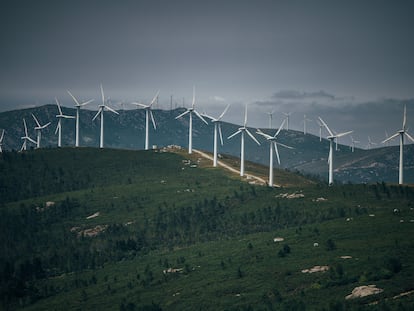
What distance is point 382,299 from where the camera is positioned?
18912cm

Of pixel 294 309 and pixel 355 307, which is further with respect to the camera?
pixel 294 309

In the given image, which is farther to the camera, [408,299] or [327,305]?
[327,305]

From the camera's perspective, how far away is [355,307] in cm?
18662

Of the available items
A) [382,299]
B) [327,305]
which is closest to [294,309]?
[327,305]

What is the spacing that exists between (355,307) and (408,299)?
38.5ft

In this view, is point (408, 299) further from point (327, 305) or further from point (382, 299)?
point (327, 305)

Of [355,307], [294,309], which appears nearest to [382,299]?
[355,307]

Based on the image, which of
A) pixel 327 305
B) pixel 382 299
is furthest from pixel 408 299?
pixel 327 305

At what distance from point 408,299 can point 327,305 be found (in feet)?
67.1

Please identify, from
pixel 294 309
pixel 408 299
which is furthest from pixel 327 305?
pixel 408 299

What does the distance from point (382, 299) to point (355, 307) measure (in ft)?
23.1

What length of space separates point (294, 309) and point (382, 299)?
21588mm

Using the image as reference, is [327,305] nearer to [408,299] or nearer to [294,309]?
[294,309]

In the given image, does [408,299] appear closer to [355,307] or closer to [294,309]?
[355,307]
